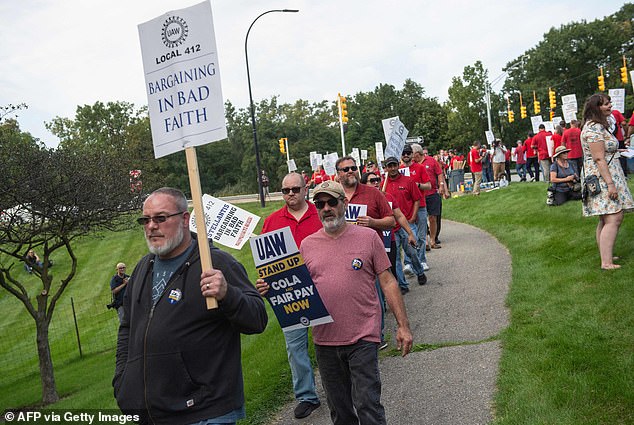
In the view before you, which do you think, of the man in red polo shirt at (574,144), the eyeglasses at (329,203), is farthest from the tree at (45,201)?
the man in red polo shirt at (574,144)

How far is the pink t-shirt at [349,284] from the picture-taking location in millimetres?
4387

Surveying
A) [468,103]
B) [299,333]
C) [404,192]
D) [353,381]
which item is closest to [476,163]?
[404,192]

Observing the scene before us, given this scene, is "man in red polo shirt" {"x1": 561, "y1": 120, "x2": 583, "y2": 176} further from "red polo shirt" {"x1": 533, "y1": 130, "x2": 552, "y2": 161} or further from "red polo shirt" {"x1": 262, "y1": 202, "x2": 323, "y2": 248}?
"red polo shirt" {"x1": 262, "y1": 202, "x2": 323, "y2": 248}

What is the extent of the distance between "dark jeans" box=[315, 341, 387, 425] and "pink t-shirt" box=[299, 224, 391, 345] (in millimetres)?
71

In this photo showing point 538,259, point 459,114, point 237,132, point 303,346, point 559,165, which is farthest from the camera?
point 237,132

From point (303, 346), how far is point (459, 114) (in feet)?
184

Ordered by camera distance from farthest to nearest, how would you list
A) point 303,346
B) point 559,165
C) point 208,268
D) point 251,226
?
1. point 559,165
2. point 251,226
3. point 303,346
4. point 208,268

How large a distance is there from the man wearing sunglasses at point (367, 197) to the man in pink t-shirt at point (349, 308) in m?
2.42

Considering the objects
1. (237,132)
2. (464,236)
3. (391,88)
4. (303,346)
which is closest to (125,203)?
(464,236)

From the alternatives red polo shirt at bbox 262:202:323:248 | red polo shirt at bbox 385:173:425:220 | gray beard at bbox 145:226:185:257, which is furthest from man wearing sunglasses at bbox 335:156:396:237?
gray beard at bbox 145:226:185:257

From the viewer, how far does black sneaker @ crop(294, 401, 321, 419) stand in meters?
5.85

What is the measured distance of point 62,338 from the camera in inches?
738

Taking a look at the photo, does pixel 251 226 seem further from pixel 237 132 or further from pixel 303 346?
pixel 237 132

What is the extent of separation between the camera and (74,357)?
16.6 metres
